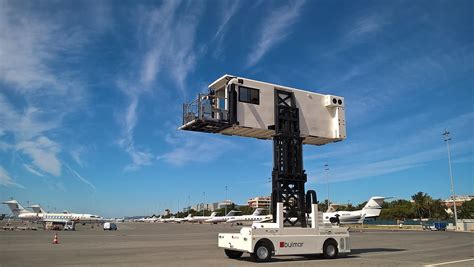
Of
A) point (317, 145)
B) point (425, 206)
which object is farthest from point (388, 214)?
point (317, 145)

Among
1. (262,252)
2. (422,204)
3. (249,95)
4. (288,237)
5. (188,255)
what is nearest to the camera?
(262,252)

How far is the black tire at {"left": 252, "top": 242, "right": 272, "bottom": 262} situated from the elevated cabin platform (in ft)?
18.1

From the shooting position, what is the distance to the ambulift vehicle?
1628 cm

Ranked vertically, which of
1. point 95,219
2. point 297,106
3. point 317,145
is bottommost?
point 95,219

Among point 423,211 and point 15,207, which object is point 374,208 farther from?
point 15,207

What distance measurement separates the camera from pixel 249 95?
60.4ft

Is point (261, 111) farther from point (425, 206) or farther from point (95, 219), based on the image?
point (425, 206)

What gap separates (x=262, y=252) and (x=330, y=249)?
3785 millimetres

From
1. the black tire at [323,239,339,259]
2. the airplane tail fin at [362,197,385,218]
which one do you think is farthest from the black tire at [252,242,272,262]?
the airplane tail fin at [362,197,385,218]

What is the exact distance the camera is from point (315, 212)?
17875 millimetres

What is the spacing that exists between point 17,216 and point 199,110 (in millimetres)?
117189

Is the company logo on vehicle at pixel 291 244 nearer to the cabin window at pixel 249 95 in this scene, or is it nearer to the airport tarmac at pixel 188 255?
the airport tarmac at pixel 188 255

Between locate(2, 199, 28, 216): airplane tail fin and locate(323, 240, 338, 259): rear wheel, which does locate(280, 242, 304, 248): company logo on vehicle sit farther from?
locate(2, 199, 28, 216): airplane tail fin

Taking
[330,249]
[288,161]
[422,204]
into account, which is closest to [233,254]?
[330,249]
